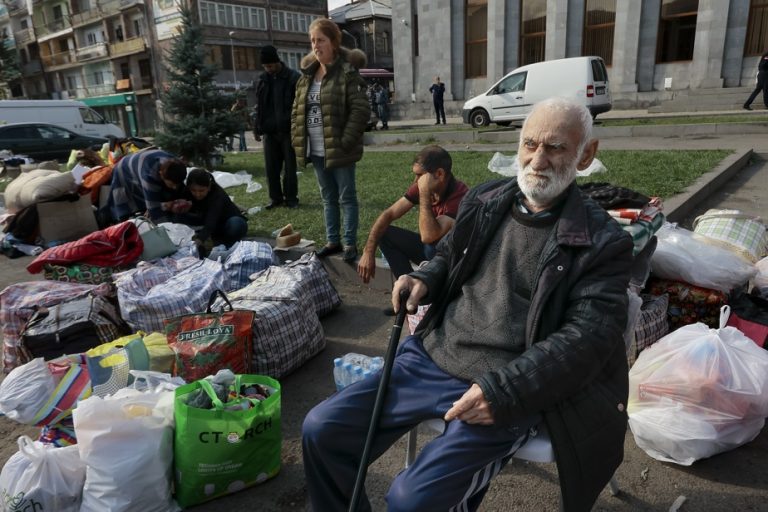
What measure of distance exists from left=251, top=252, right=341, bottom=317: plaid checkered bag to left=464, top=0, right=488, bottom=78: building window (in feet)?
76.5

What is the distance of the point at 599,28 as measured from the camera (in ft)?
73.4

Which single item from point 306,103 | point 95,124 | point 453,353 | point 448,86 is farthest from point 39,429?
point 448,86

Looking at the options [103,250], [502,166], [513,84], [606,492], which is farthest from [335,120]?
[513,84]

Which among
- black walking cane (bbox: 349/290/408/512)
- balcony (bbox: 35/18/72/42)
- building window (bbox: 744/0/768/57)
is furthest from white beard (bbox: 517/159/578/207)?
balcony (bbox: 35/18/72/42)

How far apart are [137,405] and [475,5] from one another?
86.3 feet

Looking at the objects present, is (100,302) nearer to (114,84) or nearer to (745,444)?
(745,444)

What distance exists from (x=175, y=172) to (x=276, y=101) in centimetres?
215

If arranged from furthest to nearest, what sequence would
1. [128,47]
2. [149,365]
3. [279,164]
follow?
[128,47], [279,164], [149,365]

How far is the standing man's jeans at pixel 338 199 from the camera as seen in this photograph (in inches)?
192

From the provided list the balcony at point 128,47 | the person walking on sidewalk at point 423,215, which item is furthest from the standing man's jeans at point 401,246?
the balcony at point 128,47

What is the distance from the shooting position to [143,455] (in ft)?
7.28

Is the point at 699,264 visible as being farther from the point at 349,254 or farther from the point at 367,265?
the point at 349,254

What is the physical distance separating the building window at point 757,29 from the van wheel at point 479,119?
9.97 metres

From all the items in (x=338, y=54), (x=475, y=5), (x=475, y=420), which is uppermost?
(x=475, y=5)
